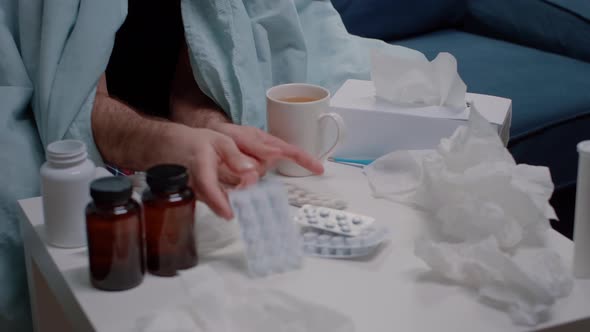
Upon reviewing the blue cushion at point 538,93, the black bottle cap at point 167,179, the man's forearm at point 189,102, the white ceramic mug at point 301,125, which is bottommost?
the blue cushion at point 538,93

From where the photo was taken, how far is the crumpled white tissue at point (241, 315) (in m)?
0.71

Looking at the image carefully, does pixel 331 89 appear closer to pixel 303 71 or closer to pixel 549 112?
pixel 303 71

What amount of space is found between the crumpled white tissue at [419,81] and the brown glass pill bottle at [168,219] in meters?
0.46

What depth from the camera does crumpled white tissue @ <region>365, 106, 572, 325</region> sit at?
0.74 metres

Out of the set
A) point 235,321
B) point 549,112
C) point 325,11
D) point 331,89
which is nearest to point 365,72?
point 331,89

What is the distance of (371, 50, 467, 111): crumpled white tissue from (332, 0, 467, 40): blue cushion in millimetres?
854

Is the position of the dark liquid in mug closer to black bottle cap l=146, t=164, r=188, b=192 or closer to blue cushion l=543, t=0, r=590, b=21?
black bottle cap l=146, t=164, r=188, b=192

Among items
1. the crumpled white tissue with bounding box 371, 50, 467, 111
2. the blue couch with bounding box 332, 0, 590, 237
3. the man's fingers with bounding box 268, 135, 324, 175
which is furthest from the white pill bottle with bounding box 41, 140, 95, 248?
the blue couch with bounding box 332, 0, 590, 237

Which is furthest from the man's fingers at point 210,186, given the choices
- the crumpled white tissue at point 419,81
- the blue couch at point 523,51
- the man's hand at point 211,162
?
the blue couch at point 523,51

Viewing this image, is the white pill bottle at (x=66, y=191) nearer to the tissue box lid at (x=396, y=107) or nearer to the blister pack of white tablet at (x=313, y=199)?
the blister pack of white tablet at (x=313, y=199)

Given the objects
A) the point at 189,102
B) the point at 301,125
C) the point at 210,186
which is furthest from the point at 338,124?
the point at 189,102

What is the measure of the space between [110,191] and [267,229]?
176mm

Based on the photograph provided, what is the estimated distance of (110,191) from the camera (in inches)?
27.6

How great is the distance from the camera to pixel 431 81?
1123 mm
